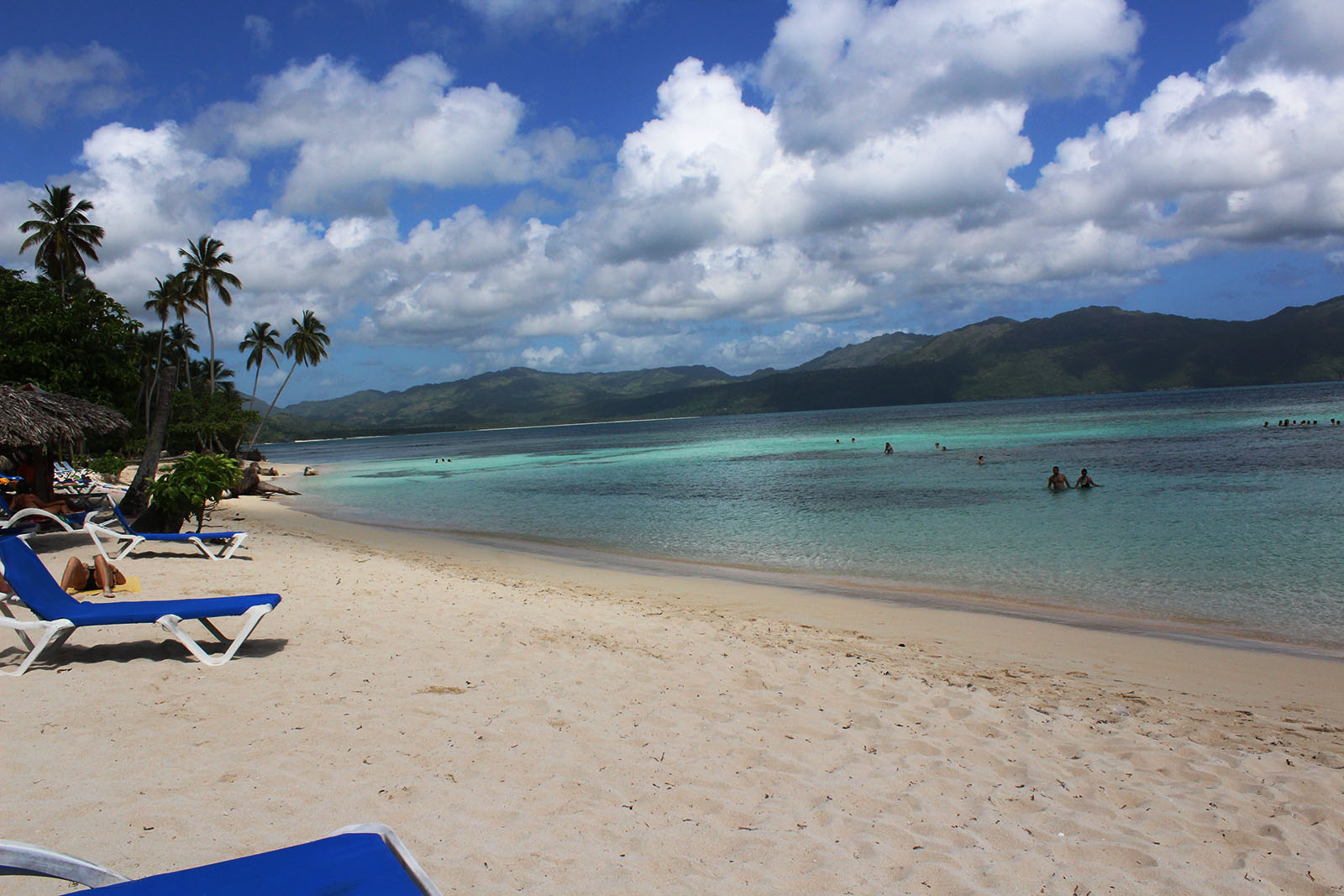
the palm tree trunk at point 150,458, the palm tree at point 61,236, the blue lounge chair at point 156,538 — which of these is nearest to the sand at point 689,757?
the blue lounge chair at point 156,538

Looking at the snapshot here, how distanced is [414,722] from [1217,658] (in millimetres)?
8312

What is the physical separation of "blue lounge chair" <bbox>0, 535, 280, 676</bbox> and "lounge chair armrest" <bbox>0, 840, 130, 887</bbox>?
4.35 meters

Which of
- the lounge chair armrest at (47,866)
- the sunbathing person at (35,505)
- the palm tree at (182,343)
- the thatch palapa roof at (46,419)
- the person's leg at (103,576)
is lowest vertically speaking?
the person's leg at (103,576)

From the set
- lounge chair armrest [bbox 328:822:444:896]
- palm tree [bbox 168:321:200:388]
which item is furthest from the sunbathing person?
palm tree [bbox 168:321:200:388]

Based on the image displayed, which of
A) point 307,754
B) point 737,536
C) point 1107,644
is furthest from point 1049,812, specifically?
point 737,536

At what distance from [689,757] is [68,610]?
5.50 meters

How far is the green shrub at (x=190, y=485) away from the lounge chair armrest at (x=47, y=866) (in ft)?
44.7

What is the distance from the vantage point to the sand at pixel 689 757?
3.45 m

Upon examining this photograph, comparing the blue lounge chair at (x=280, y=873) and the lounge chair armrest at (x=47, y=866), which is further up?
Result: the lounge chair armrest at (x=47, y=866)

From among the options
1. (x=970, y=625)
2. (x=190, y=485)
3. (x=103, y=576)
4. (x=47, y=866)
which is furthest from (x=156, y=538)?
(x=970, y=625)

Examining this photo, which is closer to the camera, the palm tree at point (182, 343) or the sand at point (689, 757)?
the sand at point (689, 757)

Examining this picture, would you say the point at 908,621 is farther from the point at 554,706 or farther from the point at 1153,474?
the point at 1153,474

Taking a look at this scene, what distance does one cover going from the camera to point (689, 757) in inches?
182

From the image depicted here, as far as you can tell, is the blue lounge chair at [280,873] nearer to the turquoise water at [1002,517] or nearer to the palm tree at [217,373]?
the turquoise water at [1002,517]
